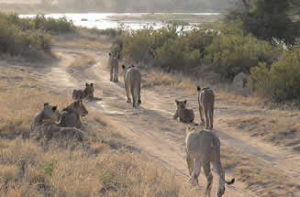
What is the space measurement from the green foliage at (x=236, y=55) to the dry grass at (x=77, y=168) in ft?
44.0

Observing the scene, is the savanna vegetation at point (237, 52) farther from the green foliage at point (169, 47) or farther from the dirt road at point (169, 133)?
the dirt road at point (169, 133)

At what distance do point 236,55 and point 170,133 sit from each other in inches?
482

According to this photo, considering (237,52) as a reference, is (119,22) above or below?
above

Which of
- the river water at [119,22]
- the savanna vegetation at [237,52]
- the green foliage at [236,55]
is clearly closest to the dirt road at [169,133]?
the savanna vegetation at [237,52]

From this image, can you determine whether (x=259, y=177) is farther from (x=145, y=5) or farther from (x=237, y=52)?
(x=145, y=5)

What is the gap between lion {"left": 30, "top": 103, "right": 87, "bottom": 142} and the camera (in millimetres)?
9855

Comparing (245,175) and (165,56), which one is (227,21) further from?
(245,175)

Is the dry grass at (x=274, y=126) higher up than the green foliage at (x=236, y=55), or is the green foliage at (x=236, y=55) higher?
the green foliage at (x=236, y=55)

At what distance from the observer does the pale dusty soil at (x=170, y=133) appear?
31.4 feet

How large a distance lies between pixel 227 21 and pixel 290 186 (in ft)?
98.2

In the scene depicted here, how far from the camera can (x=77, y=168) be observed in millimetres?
7488

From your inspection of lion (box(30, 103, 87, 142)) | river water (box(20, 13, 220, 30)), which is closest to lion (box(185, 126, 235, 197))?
lion (box(30, 103, 87, 142))

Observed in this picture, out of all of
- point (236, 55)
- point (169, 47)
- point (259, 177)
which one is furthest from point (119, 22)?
point (259, 177)

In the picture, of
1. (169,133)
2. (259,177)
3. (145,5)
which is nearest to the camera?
(259,177)
